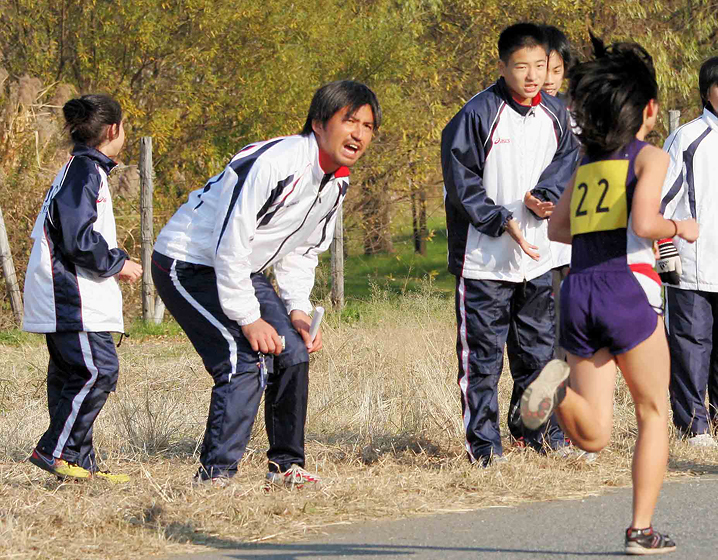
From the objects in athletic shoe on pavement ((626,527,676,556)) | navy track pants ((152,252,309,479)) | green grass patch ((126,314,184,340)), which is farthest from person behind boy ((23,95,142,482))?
green grass patch ((126,314,184,340))

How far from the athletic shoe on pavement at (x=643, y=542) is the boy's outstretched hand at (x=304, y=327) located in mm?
1784

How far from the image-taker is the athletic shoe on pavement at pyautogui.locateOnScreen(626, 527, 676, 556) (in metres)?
4.19

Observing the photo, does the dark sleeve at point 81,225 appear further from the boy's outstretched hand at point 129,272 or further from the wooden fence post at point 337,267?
the wooden fence post at point 337,267

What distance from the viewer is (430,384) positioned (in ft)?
23.1

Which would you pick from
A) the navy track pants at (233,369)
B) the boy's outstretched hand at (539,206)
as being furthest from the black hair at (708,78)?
the navy track pants at (233,369)

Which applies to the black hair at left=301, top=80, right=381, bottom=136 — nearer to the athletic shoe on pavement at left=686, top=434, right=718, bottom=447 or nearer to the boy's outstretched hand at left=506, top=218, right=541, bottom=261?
the boy's outstretched hand at left=506, top=218, right=541, bottom=261

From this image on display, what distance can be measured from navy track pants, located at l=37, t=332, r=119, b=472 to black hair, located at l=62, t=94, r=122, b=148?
100cm

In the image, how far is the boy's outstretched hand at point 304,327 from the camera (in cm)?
538

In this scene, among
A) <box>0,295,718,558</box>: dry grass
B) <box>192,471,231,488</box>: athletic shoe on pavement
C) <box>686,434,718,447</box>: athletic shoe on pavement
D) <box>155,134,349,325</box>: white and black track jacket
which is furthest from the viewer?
<box>686,434,718,447</box>: athletic shoe on pavement

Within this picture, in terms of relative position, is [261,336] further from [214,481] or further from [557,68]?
[557,68]

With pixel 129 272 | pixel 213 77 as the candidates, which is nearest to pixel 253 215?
pixel 129 272

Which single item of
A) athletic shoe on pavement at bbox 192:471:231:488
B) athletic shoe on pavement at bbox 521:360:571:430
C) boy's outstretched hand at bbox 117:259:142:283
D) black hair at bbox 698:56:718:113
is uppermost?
black hair at bbox 698:56:718:113

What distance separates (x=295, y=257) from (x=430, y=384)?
1.84 meters

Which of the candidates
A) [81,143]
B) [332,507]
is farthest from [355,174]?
[332,507]
